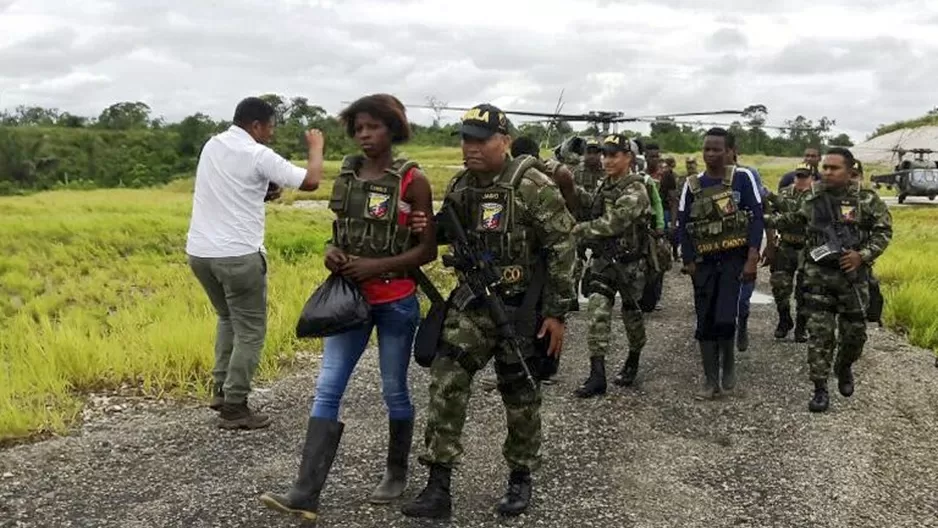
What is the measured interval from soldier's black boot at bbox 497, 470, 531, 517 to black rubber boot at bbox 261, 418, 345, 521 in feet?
2.77

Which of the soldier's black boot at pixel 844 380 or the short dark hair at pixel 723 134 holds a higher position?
the short dark hair at pixel 723 134

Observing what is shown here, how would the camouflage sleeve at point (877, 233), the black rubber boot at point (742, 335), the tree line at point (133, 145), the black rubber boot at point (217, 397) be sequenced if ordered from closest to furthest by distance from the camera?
the black rubber boot at point (217, 397) < the camouflage sleeve at point (877, 233) < the black rubber boot at point (742, 335) < the tree line at point (133, 145)

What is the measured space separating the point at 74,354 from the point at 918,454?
225 inches

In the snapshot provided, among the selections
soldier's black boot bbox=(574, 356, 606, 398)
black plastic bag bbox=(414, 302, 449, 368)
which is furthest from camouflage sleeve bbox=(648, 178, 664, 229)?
black plastic bag bbox=(414, 302, 449, 368)

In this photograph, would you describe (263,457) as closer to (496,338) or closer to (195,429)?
(195,429)

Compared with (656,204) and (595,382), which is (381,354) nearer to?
(595,382)

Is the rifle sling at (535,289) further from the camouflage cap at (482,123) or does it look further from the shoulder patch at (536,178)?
the camouflage cap at (482,123)

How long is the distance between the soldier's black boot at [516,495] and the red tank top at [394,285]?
1023 millimetres

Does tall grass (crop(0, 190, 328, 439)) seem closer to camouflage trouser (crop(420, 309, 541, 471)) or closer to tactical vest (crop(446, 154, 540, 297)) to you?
camouflage trouser (crop(420, 309, 541, 471))

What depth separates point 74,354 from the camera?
21.4 ft

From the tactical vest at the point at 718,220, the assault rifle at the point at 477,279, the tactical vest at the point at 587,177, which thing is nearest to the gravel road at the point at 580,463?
the assault rifle at the point at 477,279

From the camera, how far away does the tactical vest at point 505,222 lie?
13.0 feet

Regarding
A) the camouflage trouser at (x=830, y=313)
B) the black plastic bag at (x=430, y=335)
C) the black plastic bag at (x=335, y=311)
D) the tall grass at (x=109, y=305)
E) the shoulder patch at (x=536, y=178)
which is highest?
the shoulder patch at (x=536, y=178)

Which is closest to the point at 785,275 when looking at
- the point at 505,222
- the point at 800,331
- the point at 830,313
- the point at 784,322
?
the point at 784,322
